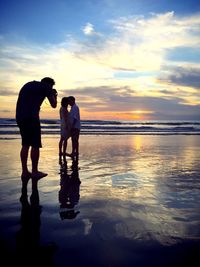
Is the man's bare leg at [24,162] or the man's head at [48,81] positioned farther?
the man's head at [48,81]

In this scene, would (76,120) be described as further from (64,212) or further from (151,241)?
(151,241)

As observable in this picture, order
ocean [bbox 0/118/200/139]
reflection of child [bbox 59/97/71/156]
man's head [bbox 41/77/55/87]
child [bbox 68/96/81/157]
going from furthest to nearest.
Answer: ocean [bbox 0/118/200/139]
child [bbox 68/96/81/157]
reflection of child [bbox 59/97/71/156]
man's head [bbox 41/77/55/87]

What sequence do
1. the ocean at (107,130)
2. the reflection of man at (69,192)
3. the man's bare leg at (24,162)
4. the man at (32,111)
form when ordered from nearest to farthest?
the reflection of man at (69,192)
the man's bare leg at (24,162)
the man at (32,111)
the ocean at (107,130)

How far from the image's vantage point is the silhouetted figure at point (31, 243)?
92.1 inches

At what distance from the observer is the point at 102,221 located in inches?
128

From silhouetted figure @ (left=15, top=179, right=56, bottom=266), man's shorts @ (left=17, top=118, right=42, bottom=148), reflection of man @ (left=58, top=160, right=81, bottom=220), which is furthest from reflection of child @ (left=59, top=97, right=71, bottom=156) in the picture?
silhouetted figure @ (left=15, top=179, right=56, bottom=266)

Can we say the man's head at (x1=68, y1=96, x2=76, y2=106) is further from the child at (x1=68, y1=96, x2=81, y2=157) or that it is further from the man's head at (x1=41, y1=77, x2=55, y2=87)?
the man's head at (x1=41, y1=77, x2=55, y2=87)

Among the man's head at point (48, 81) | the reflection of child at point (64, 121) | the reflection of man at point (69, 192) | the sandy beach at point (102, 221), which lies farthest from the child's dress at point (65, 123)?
the sandy beach at point (102, 221)

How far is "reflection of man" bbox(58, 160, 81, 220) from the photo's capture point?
359cm

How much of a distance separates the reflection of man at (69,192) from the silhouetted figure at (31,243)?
1.03ft

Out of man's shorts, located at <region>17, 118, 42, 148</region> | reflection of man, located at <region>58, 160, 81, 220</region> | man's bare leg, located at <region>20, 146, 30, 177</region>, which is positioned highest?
man's shorts, located at <region>17, 118, 42, 148</region>

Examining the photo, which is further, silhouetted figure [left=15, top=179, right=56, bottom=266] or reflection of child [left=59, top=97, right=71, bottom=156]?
reflection of child [left=59, top=97, right=71, bottom=156]

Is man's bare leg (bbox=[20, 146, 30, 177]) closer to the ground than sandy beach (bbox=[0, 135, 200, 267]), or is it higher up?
higher up

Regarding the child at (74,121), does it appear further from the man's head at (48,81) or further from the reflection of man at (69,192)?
the man's head at (48,81)
